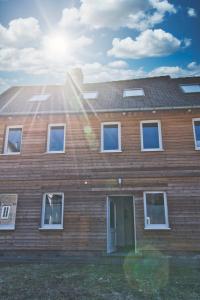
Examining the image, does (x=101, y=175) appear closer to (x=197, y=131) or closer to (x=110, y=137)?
(x=110, y=137)

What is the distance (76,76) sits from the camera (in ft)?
53.1

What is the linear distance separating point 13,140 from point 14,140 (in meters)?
0.06

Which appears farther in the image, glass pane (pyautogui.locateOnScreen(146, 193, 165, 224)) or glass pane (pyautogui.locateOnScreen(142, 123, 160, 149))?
glass pane (pyautogui.locateOnScreen(142, 123, 160, 149))

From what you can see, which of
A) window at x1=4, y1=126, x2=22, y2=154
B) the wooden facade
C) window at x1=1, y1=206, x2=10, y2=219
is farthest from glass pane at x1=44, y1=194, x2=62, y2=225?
window at x1=4, y1=126, x2=22, y2=154

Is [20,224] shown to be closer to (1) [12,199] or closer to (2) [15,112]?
(1) [12,199]

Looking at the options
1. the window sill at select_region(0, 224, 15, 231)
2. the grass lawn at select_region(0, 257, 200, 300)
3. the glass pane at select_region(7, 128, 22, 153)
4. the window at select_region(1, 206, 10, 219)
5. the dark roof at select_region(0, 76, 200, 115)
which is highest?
the dark roof at select_region(0, 76, 200, 115)

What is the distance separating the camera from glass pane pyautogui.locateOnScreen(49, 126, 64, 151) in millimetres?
11610

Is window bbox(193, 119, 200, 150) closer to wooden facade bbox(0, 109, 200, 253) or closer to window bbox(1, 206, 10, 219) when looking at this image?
wooden facade bbox(0, 109, 200, 253)

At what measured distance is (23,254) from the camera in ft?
34.0

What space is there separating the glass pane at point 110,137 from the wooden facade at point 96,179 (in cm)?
33

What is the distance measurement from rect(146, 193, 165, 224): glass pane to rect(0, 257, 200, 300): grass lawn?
1440mm

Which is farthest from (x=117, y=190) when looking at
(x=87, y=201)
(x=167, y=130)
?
(x=167, y=130)

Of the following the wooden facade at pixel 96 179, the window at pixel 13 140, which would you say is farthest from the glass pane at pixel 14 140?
the wooden facade at pixel 96 179

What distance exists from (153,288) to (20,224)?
616cm
